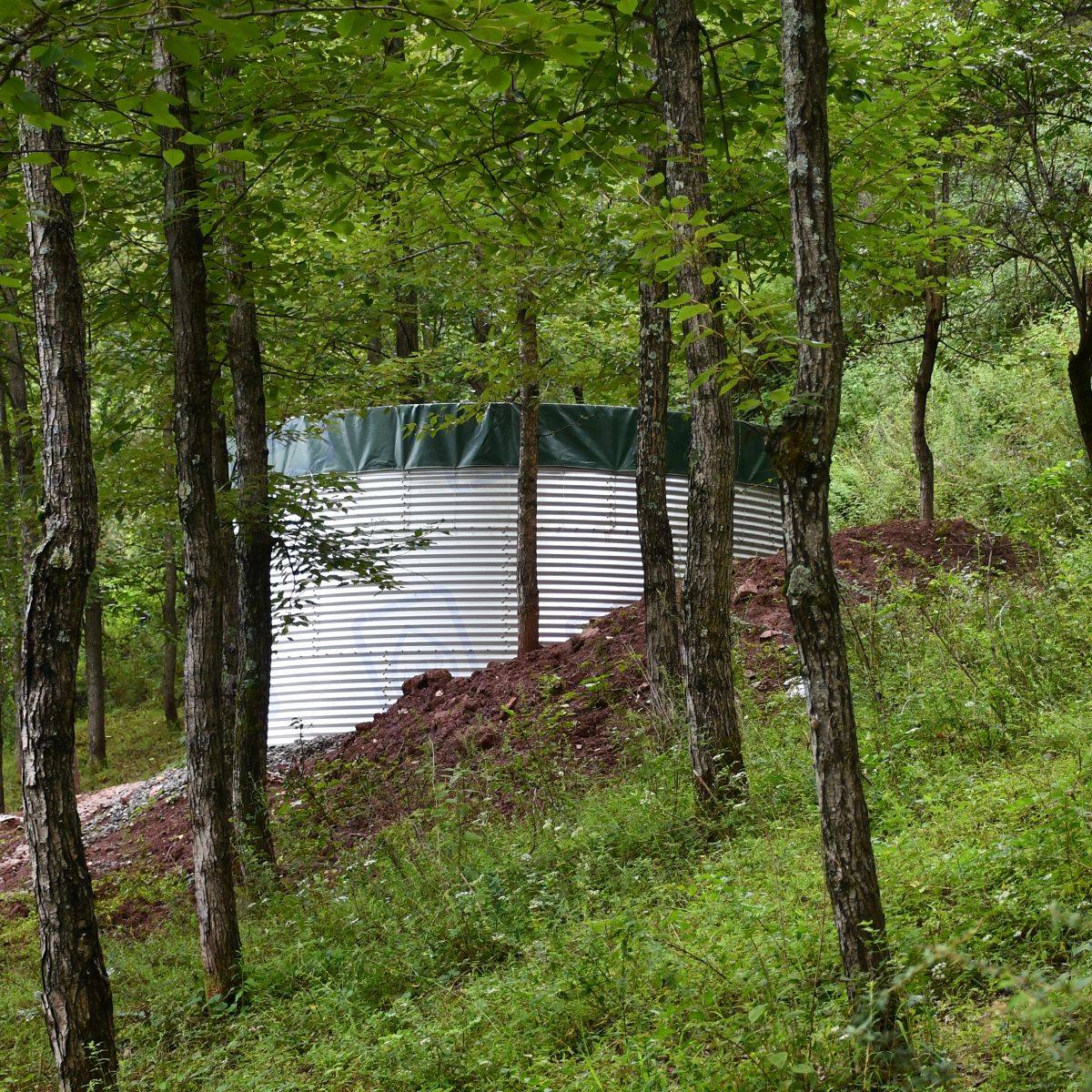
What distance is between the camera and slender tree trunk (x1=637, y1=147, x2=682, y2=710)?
26.9 feet

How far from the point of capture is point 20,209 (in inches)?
184

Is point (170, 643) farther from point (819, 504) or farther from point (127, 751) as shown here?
point (819, 504)

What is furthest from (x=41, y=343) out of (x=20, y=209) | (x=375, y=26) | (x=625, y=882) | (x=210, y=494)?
(x=625, y=882)

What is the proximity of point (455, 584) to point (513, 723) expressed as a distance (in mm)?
3763

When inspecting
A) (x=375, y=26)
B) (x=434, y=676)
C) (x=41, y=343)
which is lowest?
(x=434, y=676)

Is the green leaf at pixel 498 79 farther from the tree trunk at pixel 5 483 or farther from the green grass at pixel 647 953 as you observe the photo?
the tree trunk at pixel 5 483

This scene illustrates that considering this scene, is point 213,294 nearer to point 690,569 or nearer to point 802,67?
point 690,569

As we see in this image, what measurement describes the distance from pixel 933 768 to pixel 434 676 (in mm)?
7617

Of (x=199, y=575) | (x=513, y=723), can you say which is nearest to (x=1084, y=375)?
(x=513, y=723)

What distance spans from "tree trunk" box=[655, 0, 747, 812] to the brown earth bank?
78.3 inches

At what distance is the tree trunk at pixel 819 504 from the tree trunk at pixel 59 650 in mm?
3321

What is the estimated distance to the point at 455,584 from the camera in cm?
1284

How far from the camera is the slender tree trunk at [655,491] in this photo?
8.21m

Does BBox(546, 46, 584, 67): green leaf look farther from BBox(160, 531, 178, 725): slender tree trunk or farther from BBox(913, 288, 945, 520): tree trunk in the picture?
BBox(160, 531, 178, 725): slender tree trunk
